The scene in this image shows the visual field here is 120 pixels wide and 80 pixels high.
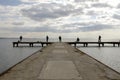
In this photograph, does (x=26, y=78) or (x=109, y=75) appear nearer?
(x=26, y=78)

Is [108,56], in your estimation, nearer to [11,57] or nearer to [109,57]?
[109,57]

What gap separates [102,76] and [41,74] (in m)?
2.39

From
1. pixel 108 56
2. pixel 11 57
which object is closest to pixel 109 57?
pixel 108 56

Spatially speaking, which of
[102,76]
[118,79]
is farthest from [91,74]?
[118,79]

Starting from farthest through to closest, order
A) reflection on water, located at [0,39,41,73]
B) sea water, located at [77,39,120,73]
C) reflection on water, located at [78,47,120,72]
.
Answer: reflection on water, located at [0,39,41,73] < sea water, located at [77,39,120,73] < reflection on water, located at [78,47,120,72]

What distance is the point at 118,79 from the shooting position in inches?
365

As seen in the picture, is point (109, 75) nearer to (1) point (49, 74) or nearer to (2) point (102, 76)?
(2) point (102, 76)

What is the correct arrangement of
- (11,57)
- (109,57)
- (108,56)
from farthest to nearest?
(108,56) < (11,57) < (109,57)

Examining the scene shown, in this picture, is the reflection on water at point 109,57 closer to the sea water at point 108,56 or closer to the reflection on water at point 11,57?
the sea water at point 108,56

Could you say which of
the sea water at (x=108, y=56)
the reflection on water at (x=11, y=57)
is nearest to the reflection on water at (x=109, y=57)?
the sea water at (x=108, y=56)

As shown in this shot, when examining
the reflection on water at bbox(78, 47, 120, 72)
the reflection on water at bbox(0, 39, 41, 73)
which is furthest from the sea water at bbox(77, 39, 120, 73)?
the reflection on water at bbox(0, 39, 41, 73)

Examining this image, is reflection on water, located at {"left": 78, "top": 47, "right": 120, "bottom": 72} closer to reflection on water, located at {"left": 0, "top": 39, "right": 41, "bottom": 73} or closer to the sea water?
the sea water

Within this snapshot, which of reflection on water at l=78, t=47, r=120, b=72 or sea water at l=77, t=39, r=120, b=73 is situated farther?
sea water at l=77, t=39, r=120, b=73

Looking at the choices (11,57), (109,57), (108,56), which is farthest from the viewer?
(108,56)
